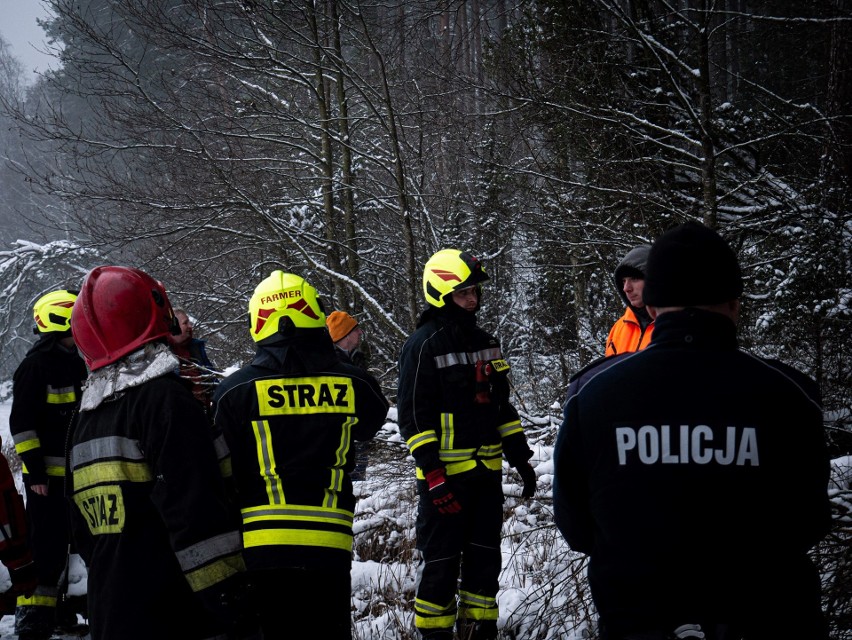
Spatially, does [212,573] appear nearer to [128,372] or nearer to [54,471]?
[128,372]

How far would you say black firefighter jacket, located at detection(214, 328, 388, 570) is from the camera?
8.10 feet

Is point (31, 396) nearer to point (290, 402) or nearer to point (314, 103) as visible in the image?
point (290, 402)

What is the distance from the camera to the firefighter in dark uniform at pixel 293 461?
2428 mm

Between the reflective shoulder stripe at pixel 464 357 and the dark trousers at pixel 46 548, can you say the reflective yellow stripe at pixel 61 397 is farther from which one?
the reflective shoulder stripe at pixel 464 357

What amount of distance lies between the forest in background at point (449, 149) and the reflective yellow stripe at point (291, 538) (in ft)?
10.9

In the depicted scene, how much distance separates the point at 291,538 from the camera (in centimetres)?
245

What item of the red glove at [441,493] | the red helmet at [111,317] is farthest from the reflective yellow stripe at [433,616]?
the red helmet at [111,317]

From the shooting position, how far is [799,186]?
19.2ft

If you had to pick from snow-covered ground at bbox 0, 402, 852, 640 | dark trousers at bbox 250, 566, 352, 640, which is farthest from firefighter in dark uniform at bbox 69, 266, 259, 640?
snow-covered ground at bbox 0, 402, 852, 640

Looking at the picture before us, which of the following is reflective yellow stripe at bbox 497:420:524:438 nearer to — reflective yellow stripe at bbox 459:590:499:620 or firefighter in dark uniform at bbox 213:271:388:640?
reflective yellow stripe at bbox 459:590:499:620

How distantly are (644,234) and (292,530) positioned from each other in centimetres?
498

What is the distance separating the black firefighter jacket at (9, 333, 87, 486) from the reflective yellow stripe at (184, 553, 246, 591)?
2.91 meters

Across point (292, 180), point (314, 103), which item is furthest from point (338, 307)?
point (314, 103)

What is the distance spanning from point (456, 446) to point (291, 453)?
1.14 meters
